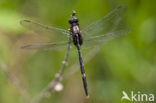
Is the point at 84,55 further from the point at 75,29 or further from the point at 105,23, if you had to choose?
the point at 75,29

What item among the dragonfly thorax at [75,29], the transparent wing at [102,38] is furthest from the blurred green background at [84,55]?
the dragonfly thorax at [75,29]

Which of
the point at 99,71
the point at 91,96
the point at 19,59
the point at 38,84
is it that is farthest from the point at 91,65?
the point at 19,59

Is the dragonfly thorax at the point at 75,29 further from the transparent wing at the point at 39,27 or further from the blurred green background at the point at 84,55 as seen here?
the blurred green background at the point at 84,55

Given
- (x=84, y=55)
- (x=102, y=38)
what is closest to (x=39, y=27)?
(x=102, y=38)

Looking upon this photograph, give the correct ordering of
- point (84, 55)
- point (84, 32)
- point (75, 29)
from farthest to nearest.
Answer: point (84, 55), point (84, 32), point (75, 29)

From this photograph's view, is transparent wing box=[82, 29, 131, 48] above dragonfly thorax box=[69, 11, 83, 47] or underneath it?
underneath

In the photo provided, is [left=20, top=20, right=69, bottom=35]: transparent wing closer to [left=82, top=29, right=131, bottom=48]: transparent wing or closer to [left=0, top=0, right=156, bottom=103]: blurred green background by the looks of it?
[left=82, top=29, right=131, bottom=48]: transparent wing

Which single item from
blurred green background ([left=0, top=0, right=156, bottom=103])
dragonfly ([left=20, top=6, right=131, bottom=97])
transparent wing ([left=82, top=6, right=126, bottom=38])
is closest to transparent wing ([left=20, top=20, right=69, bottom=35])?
dragonfly ([left=20, top=6, right=131, bottom=97])

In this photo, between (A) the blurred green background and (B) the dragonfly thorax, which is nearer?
(B) the dragonfly thorax

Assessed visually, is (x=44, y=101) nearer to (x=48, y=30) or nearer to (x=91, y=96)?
(x=91, y=96)
